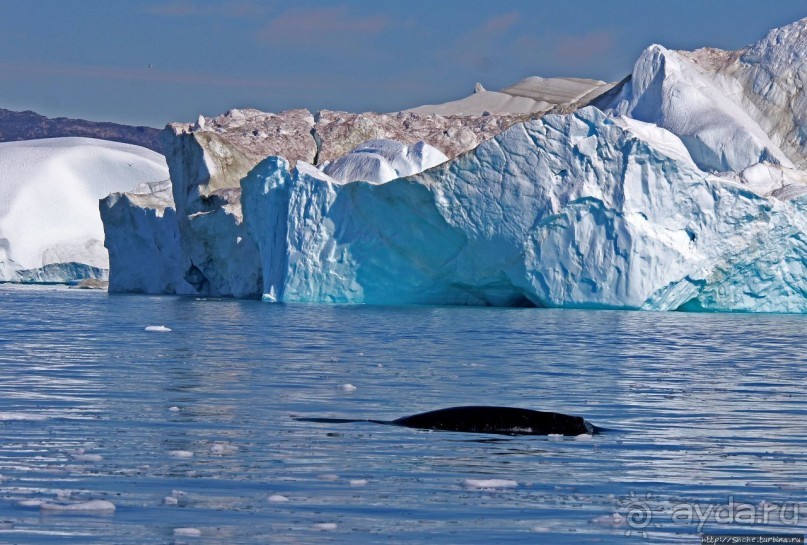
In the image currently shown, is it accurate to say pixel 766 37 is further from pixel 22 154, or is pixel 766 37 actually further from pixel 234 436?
pixel 22 154

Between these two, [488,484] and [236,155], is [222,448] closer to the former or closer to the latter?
[488,484]

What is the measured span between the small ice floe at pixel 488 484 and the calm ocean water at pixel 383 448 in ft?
0.16

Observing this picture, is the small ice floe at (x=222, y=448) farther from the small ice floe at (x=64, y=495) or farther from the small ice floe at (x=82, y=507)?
the small ice floe at (x=82, y=507)

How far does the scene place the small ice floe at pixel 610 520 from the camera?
5145 millimetres

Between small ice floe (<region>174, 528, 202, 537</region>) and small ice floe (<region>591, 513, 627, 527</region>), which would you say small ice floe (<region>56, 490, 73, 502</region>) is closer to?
small ice floe (<region>174, 528, 202, 537</region>)

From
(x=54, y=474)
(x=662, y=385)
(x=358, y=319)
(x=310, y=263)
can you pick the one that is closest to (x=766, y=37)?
(x=310, y=263)

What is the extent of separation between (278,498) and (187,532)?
784 mm

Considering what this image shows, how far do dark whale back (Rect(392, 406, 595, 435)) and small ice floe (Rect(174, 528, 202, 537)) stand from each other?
3241mm

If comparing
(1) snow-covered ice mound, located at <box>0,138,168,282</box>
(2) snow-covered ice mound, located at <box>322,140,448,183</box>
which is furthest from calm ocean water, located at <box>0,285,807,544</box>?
(1) snow-covered ice mound, located at <box>0,138,168,282</box>

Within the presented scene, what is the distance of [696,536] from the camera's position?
16.1ft

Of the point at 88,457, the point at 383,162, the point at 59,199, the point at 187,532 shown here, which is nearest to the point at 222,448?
the point at 88,457

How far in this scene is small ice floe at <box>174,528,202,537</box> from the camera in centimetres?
478

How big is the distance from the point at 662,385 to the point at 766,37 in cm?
2635

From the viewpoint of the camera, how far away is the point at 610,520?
5.21 m
